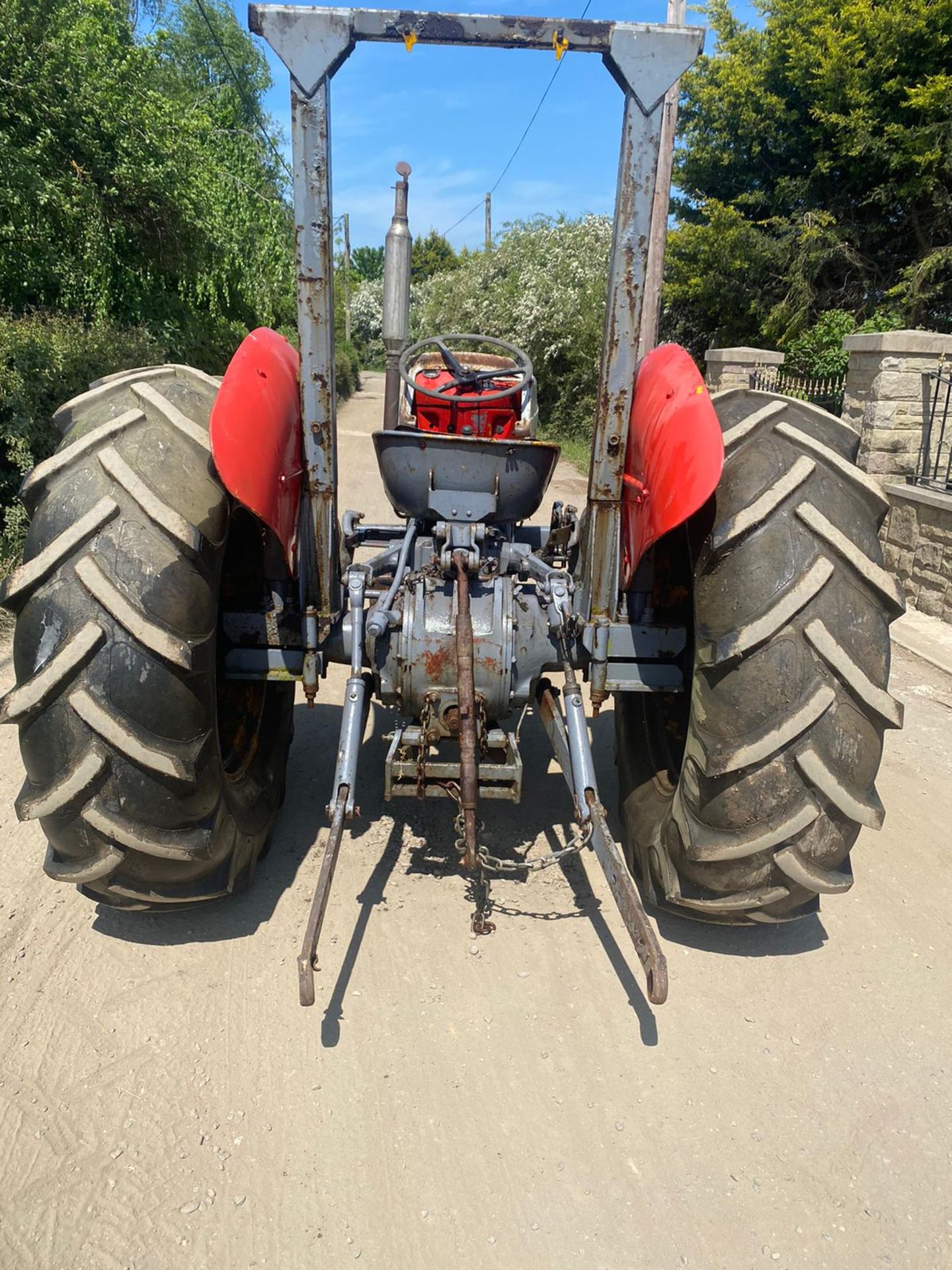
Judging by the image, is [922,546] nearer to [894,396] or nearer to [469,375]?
[894,396]

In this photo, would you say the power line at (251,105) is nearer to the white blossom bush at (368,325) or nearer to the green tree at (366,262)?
the white blossom bush at (368,325)

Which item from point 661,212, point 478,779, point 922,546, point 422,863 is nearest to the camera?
point 478,779

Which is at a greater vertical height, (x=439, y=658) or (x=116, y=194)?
(x=116, y=194)

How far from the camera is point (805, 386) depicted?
10.5 m

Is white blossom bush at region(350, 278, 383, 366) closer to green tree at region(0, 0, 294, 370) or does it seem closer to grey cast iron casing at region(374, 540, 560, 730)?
green tree at region(0, 0, 294, 370)

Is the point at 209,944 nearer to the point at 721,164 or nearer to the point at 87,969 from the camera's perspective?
the point at 87,969

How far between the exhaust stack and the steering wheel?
0.19 metres

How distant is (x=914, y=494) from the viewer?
21.2 ft

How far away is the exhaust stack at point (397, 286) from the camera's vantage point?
4281 millimetres

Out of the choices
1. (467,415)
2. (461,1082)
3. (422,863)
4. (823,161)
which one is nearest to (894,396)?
(467,415)

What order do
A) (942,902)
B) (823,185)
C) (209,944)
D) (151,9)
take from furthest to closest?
(823,185) → (151,9) → (942,902) → (209,944)

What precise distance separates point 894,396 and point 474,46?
5.69 metres

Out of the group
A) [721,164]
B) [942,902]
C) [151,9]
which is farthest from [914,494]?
[721,164]

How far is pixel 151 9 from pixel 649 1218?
12937 millimetres
